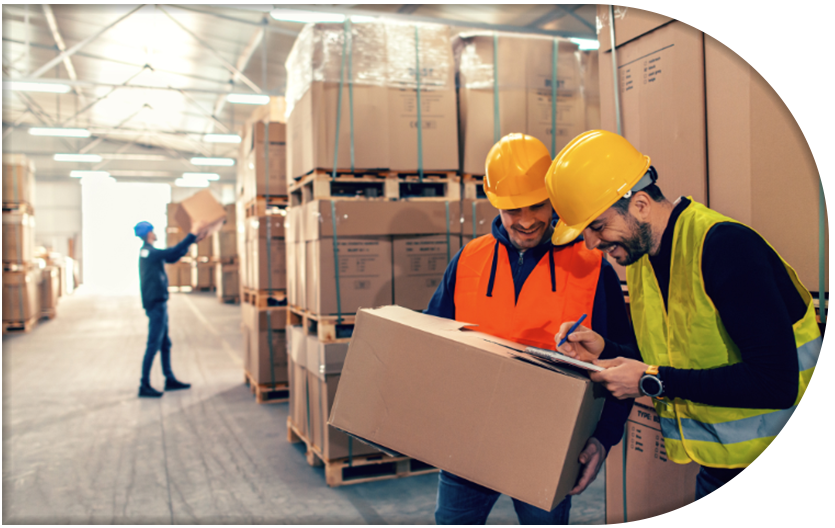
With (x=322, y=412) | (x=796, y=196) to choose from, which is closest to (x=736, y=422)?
(x=796, y=196)

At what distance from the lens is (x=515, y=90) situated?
352 cm

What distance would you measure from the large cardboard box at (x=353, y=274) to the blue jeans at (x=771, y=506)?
92.1 inches

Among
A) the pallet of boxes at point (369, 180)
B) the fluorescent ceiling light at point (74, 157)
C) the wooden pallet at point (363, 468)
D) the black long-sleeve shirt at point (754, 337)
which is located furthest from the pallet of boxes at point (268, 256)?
the fluorescent ceiling light at point (74, 157)

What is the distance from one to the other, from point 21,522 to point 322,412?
1.78 m

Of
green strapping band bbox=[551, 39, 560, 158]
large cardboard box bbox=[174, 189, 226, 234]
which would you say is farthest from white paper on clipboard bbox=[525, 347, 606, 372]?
large cardboard box bbox=[174, 189, 226, 234]

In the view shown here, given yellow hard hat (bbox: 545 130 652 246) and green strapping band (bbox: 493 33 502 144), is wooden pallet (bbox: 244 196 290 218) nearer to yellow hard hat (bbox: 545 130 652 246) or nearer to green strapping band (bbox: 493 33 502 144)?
green strapping band (bbox: 493 33 502 144)

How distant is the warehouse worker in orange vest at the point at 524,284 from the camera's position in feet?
5.93

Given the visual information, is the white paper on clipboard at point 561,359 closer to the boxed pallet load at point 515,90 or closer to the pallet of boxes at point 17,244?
the boxed pallet load at point 515,90

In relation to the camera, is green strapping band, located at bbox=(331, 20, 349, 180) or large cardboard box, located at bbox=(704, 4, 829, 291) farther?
green strapping band, located at bbox=(331, 20, 349, 180)

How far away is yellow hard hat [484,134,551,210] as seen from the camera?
6.12ft

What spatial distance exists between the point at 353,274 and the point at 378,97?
1122mm

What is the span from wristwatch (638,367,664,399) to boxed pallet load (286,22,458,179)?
2.45m

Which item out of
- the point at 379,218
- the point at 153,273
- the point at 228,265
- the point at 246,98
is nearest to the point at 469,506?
the point at 379,218

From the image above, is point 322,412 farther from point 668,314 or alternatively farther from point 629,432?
point 668,314
